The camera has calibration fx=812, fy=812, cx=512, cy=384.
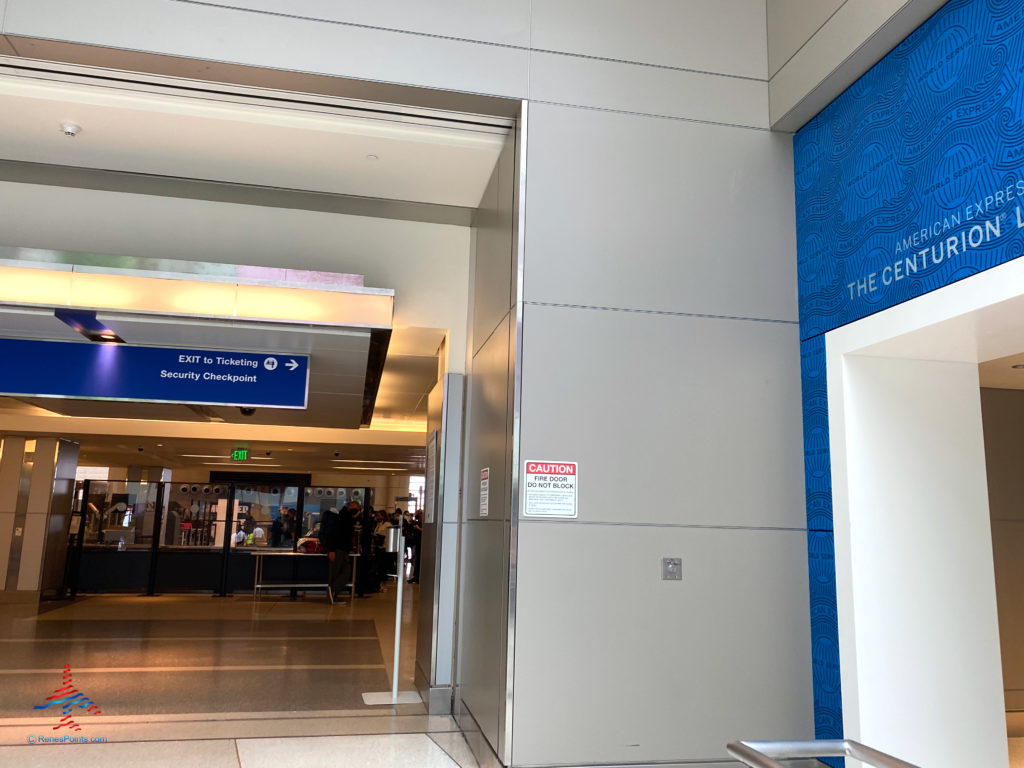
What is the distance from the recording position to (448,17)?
4191 mm

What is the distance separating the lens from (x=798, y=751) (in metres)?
1.89

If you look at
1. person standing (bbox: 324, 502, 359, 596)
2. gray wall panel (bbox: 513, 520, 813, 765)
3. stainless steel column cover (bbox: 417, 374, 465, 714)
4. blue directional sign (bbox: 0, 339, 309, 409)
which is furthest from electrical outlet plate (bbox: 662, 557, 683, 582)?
person standing (bbox: 324, 502, 359, 596)

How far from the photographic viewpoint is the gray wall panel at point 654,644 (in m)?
3.71

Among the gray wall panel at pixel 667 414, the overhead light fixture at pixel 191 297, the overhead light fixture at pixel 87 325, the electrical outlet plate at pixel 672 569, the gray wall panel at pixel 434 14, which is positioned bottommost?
the electrical outlet plate at pixel 672 569

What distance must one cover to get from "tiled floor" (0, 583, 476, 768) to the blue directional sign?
206 centimetres

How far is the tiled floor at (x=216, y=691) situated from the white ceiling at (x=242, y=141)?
11.0ft

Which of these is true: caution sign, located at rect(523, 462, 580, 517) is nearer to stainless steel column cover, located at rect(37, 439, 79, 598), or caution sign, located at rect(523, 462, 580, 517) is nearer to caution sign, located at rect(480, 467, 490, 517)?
caution sign, located at rect(480, 467, 490, 517)

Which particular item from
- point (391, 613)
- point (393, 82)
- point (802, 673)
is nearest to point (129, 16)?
point (393, 82)

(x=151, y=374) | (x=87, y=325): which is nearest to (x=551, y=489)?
(x=151, y=374)

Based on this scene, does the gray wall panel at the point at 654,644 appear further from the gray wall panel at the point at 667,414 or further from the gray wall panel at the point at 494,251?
the gray wall panel at the point at 494,251

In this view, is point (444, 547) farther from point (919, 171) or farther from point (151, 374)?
point (919, 171)

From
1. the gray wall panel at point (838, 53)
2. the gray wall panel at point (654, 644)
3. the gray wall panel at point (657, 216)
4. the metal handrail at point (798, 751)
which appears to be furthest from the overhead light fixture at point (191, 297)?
the metal handrail at point (798, 751)

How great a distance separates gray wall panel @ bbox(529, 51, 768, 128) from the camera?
4234 mm

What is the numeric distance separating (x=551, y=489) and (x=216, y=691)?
340cm
